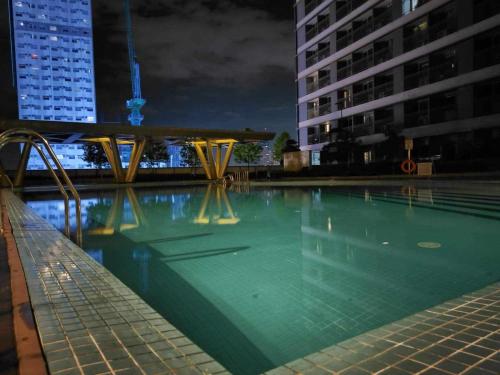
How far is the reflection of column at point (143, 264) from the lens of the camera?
4.61 m

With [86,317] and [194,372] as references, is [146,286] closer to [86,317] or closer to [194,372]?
[86,317]

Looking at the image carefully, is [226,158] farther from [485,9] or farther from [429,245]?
[429,245]

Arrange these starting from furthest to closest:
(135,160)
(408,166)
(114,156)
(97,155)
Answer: (97,155) → (135,160) → (114,156) → (408,166)

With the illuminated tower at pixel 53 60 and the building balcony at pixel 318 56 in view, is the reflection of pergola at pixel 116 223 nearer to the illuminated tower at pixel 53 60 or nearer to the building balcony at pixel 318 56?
the building balcony at pixel 318 56

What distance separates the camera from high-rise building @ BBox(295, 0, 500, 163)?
907 inches

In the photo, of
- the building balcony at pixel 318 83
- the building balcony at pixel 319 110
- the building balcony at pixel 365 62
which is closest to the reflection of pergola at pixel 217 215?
the building balcony at pixel 365 62

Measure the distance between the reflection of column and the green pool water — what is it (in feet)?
0.09

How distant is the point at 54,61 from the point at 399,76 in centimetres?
10689

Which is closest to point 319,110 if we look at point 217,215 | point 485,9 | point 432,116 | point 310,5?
point 310,5

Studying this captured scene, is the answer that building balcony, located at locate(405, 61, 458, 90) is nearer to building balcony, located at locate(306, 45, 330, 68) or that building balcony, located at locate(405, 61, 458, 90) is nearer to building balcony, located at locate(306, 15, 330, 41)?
building balcony, located at locate(306, 45, 330, 68)

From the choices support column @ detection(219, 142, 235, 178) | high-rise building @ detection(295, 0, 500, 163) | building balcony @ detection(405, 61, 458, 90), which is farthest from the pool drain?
support column @ detection(219, 142, 235, 178)

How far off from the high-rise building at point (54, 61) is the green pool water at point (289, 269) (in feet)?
345

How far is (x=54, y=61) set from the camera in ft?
350

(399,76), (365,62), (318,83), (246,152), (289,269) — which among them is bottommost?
(289,269)
